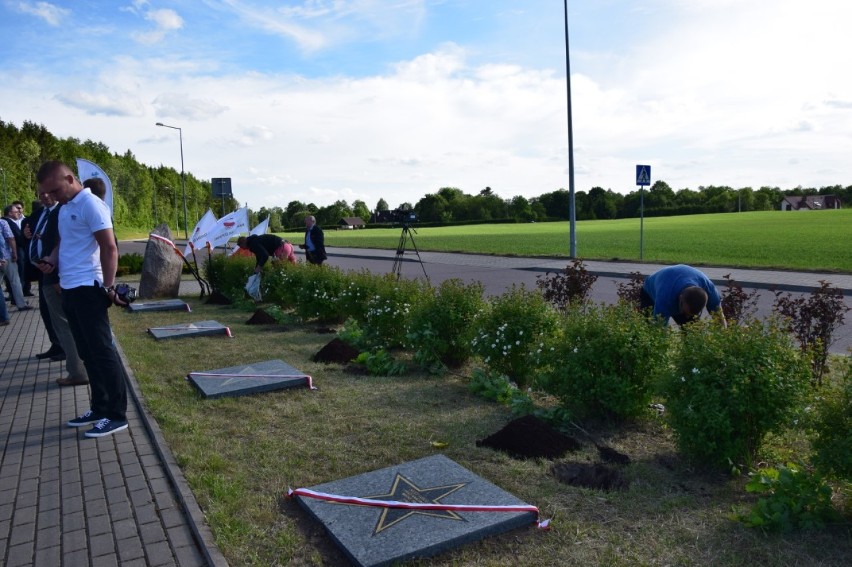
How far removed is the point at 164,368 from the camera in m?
7.40

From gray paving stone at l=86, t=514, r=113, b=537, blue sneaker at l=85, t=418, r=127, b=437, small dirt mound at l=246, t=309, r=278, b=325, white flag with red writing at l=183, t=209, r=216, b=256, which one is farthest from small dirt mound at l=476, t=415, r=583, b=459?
white flag with red writing at l=183, t=209, r=216, b=256

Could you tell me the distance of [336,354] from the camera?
7.57 m

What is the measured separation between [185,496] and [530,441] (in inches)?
90.1

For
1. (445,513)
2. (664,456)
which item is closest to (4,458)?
(445,513)

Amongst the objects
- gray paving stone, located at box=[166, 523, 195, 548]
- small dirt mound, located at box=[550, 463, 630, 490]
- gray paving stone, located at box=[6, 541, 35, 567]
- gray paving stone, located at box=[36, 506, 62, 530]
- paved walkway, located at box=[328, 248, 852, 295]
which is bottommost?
gray paving stone, located at box=[6, 541, 35, 567]

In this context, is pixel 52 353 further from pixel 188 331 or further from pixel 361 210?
pixel 361 210

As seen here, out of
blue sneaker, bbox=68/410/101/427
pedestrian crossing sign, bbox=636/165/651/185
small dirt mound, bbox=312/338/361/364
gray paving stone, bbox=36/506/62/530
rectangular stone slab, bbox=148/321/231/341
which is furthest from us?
pedestrian crossing sign, bbox=636/165/651/185

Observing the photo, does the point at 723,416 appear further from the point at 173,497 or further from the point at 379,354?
the point at 379,354

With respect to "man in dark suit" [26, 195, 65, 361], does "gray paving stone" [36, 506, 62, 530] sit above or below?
below

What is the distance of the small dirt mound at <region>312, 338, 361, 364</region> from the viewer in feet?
24.6

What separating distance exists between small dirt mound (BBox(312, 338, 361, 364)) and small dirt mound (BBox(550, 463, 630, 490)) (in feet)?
12.2

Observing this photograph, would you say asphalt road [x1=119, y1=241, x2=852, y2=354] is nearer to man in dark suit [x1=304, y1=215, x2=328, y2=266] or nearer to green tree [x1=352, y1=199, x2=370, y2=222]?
man in dark suit [x1=304, y1=215, x2=328, y2=266]

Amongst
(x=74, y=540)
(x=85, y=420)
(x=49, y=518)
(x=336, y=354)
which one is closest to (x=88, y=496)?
(x=49, y=518)

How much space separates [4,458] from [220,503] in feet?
6.94
